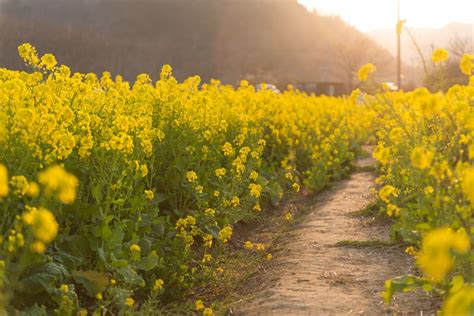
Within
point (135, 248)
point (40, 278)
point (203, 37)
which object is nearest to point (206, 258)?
point (135, 248)

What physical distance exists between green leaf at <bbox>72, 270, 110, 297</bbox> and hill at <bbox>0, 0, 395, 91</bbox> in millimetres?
35773

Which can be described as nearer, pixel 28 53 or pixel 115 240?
pixel 115 240

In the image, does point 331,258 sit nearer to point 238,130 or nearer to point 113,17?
point 238,130

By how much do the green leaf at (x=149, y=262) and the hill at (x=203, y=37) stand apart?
35.6 meters

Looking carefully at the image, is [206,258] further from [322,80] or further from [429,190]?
[322,80]

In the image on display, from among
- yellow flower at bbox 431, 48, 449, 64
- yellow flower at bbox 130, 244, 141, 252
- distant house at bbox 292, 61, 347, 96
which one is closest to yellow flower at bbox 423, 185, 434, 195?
yellow flower at bbox 431, 48, 449, 64

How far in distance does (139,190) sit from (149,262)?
630 millimetres

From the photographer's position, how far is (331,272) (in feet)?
16.2

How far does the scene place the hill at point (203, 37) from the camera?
154ft

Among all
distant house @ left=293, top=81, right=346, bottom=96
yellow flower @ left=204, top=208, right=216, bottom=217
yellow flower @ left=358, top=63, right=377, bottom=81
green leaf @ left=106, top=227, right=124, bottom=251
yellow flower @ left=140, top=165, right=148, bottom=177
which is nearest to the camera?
yellow flower @ left=358, top=63, right=377, bottom=81

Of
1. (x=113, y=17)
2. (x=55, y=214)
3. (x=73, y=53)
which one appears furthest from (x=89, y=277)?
(x=113, y=17)

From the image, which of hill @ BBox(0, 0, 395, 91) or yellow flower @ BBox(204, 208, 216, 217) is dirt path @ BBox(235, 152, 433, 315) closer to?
yellow flower @ BBox(204, 208, 216, 217)

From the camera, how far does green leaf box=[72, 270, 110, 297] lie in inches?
155

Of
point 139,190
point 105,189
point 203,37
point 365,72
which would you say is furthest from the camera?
point 203,37
